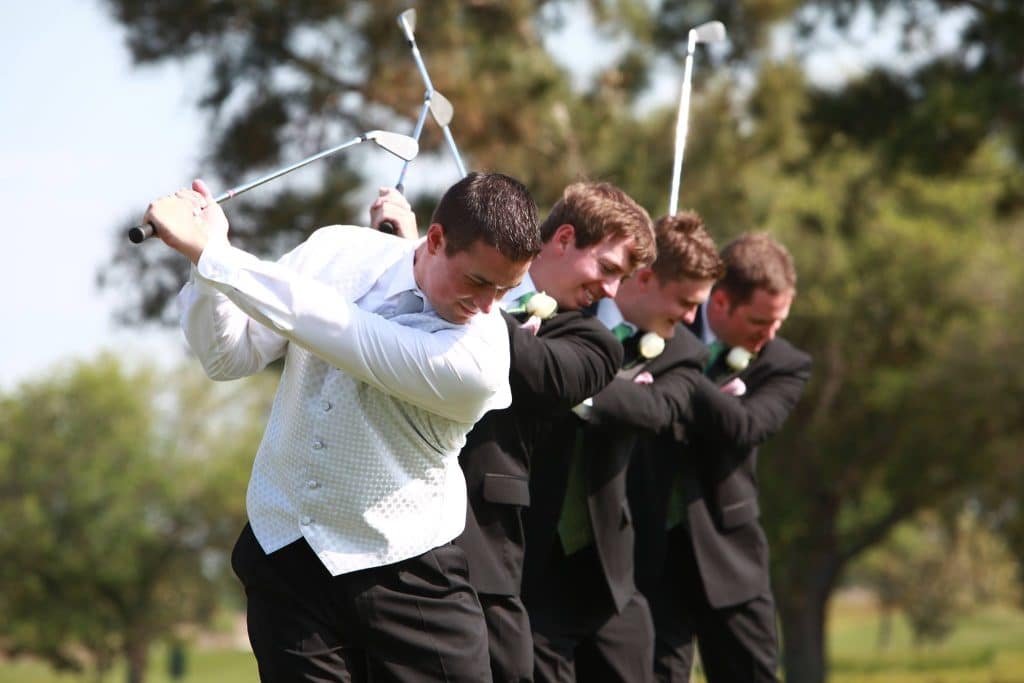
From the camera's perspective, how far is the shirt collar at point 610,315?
5484 mm

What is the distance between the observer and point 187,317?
11.6 feet

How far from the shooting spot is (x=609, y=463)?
208 inches

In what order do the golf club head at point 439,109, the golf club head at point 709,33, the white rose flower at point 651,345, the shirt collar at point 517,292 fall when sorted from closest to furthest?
Result: the shirt collar at point 517,292
the white rose flower at point 651,345
the golf club head at point 439,109
the golf club head at point 709,33

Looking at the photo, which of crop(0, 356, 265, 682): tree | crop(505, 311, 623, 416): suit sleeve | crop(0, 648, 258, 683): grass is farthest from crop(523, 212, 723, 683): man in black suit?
crop(0, 356, 265, 682): tree

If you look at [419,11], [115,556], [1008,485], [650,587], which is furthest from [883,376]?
[115,556]

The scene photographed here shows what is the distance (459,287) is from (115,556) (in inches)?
2027

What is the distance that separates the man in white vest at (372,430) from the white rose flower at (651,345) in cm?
165

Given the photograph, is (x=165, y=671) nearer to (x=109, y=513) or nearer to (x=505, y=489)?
(x=109, y=513)

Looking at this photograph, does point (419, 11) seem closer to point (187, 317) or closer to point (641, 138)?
point (641, 138)

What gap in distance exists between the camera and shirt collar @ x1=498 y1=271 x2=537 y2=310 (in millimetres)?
4746

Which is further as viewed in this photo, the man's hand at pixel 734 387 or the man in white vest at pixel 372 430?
the man's hand at pixel 734 387

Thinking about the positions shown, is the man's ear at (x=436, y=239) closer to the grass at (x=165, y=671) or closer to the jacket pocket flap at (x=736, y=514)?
the jacket pocket flap at (x=736, y=514)

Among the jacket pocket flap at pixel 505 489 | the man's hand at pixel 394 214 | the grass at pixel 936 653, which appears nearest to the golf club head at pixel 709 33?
the man's hand at pixel 394 214

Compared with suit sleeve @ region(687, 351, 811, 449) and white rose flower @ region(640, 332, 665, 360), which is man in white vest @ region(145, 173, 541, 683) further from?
suit sleeve @ region(687, 351, 811, 449)
